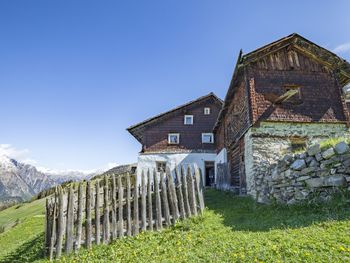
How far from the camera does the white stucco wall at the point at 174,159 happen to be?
2358 centimetres

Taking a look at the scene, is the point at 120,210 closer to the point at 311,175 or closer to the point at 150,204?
the point at 150,204

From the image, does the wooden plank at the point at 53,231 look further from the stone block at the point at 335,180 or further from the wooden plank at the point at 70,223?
the stone block at the point at 335,180

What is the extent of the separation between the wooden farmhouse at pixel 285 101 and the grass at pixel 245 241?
402cm

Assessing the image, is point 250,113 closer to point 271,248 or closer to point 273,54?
point 273,54

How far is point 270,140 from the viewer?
11945 mm

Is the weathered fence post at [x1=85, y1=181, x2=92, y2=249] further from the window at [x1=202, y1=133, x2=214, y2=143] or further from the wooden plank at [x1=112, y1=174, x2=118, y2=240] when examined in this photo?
the window at [x1=202, y1=133, x2=214, y2=143]

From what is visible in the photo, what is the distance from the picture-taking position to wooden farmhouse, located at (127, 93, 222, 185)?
23766mm

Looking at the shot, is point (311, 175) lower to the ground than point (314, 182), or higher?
higher

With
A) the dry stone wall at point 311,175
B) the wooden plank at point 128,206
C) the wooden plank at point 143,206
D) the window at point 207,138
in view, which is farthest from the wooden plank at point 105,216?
the window at point 207,138

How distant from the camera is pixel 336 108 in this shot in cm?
1297

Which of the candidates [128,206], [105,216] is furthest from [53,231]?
[128,206]

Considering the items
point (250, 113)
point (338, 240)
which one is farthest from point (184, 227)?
point (250, 113)

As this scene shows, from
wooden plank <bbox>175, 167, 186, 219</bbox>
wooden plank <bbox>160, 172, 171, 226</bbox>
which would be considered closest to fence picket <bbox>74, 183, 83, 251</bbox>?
wooden plank <bbox>160, 172, 171, 226</bbox>

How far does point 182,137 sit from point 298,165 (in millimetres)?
16652
